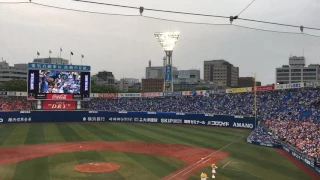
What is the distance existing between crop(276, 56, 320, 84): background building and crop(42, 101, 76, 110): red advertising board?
126 meters

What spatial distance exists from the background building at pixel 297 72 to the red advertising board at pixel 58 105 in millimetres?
125905

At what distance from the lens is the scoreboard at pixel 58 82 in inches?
1833

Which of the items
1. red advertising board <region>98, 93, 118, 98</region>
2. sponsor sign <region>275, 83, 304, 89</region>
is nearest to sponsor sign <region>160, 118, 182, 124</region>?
sponsor sign <region>275, 83, 304, 89</region>

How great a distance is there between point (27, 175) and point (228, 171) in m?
14.5

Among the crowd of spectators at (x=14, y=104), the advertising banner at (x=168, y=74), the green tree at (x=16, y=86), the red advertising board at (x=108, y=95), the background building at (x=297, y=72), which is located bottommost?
the crowd of spectators at (x=14, y=104)

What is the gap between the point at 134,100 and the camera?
6831 centimetres

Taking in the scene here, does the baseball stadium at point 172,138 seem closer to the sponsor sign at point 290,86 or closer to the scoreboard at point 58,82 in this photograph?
the sponsor sign at point 290,86

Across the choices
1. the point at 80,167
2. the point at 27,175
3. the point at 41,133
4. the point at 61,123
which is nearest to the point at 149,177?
the point at 80,167

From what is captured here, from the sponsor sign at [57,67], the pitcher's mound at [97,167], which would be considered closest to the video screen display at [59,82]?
the sponsor sign at [57,67]

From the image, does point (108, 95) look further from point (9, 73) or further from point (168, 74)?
point (9, 73)

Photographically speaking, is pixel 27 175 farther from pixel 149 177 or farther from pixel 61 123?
pixel 61 123

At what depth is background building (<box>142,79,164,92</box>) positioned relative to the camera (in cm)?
16741

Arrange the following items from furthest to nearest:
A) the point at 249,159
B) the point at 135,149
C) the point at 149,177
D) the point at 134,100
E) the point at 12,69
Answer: the point at 12,69, the point at 134,100, the point at 135,149, the point at 249,159, the point at 149,177

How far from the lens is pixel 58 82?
158 feet
